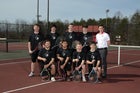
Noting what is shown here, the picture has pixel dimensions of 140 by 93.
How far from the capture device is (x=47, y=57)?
11.7 meters

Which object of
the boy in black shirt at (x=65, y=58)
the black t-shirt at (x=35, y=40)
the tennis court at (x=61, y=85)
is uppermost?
the black t-shirt at (x=35, y=40)

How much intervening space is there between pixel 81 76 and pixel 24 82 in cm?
179

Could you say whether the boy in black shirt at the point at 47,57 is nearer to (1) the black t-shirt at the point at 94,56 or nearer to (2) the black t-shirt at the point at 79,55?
(2) the black t-shirt at the point at 79,55

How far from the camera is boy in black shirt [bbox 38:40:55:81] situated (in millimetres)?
11633

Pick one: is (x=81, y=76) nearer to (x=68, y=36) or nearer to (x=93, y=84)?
(x=93, y=84)

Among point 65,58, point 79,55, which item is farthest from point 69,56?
point 79,55

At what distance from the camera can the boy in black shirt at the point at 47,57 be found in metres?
11.6

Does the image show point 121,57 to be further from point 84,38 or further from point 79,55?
point 79,55

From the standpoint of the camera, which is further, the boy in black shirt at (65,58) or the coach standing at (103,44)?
the coach standing at (103,44)

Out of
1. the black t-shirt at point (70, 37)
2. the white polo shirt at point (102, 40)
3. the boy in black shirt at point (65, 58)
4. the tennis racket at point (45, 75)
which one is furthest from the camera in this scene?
the white polo shirt at point (102, 40)

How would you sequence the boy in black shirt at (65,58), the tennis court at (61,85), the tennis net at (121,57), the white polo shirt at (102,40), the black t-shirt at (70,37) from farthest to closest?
the tennis net at (121,57), the white polo shirt at (102,40), the black t-shirt at (70,37), the boy in black shirt at (65,58), the tennis court at (61,85)

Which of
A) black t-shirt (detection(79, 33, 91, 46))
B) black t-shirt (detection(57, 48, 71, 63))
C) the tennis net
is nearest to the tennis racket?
black t-shirt (detection(57, 48, 71, 63))

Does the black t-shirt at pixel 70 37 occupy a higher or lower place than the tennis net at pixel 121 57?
higher

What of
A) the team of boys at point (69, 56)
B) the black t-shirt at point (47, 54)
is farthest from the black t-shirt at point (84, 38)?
the black t-shirt at point (47, 54)
